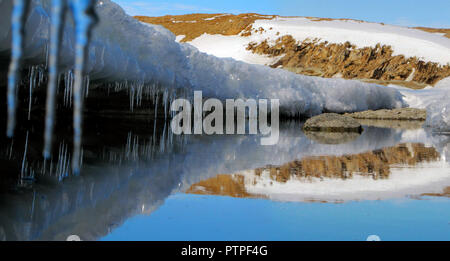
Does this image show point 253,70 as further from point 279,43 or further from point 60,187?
point 279,43

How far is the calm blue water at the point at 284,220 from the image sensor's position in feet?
4.59

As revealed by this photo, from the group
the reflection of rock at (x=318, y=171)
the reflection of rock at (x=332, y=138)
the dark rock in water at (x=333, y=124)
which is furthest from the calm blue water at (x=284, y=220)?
the dark rock in water at (x=333, y=124)

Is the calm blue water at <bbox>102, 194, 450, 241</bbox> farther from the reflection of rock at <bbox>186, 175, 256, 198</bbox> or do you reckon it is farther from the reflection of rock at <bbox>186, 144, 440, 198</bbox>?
the reflection of rock at <bbox>186, 144, 440, 198</bbox>

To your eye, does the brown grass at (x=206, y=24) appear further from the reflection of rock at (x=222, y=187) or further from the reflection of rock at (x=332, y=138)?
the reflection of rock at (x=222, y=187)

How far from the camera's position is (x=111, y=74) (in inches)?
221

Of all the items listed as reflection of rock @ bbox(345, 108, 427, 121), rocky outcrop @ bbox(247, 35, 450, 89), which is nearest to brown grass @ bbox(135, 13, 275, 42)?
rocky outcrop @ bbox(247, 35, 450, 89)

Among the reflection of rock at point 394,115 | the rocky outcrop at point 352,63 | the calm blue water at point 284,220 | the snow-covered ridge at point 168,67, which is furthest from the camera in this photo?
the rocky outcrop at point 352,63

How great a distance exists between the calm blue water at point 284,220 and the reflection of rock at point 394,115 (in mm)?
9023

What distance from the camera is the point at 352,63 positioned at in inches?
1027

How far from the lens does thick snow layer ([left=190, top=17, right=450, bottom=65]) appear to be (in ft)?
79.9

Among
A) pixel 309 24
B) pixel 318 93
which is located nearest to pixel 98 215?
pixel 318 93

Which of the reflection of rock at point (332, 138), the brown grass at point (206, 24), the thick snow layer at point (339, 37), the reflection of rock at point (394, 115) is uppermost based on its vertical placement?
the brown grass at point (206, 24)

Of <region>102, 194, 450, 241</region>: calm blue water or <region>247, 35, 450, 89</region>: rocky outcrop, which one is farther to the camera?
<region>247, 35, 450, 89</region>: rocky outcrop

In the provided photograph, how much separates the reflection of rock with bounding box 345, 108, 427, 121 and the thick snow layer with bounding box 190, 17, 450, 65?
13462mm
